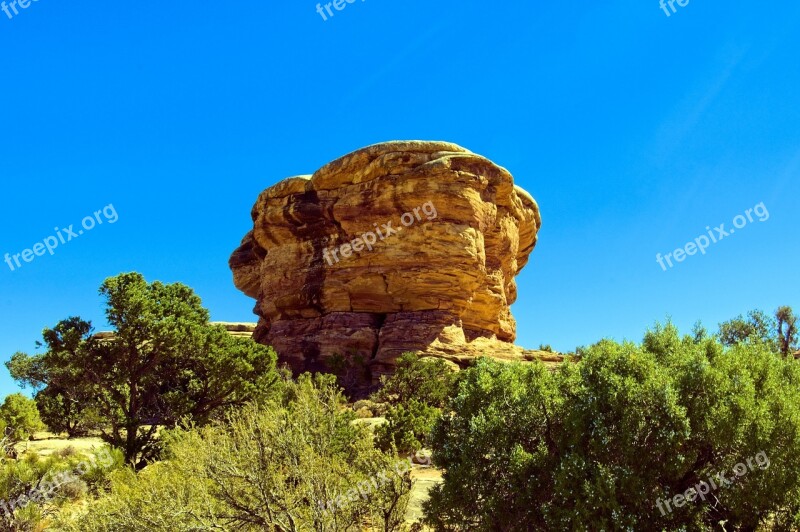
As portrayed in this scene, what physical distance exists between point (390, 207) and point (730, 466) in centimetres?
4070

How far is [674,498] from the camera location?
875cm

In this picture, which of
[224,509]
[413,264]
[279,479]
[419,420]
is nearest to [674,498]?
[279,479]

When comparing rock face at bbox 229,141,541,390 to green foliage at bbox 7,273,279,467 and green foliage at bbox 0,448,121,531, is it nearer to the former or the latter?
green foliage at bbox 7,273,279,467

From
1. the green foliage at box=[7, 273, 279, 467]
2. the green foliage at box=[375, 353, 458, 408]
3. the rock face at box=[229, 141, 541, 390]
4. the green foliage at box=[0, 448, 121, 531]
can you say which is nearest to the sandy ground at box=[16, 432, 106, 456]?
the green foliage at box=[7, 273, 279, 467]

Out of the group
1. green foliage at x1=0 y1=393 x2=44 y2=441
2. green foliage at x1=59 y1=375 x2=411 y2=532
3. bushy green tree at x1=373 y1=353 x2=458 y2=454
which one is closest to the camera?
green foliage at x1=59 y1=375 x2=411 y2=532

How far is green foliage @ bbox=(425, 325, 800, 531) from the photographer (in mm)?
8453

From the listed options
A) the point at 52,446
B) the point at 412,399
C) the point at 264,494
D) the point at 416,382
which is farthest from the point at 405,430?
the point at 52,446

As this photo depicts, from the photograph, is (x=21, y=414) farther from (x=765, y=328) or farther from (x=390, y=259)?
(x=765, y=328)

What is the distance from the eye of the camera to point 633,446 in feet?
29.4

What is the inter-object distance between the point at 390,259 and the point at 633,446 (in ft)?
129

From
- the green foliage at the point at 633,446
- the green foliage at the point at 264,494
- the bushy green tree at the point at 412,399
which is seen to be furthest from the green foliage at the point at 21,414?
the green foliage at the point at 633,446

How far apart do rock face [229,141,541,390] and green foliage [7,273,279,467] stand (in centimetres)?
2105

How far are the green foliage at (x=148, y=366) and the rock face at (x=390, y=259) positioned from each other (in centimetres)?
2105

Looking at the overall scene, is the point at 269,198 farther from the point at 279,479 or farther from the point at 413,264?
the point at 279,479
